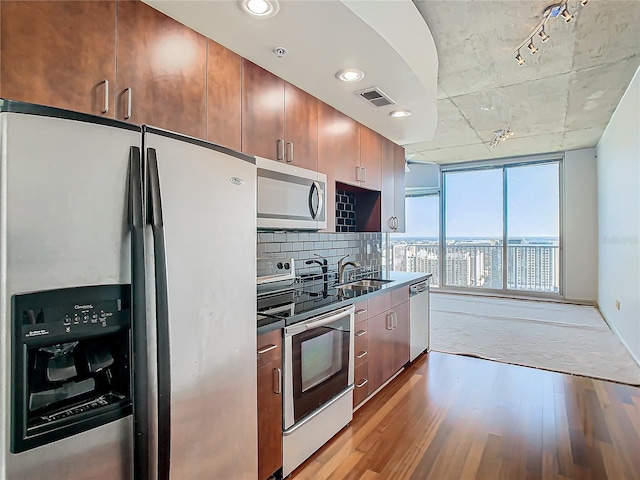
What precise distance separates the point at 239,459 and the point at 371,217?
2.65 m

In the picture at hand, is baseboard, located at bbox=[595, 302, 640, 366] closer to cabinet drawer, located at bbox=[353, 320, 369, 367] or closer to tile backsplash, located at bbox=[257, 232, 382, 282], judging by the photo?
tile backsplash, located at bbox=[257, 232, 382, 282]

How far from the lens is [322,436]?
2170 mm

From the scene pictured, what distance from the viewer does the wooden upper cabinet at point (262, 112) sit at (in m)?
2.03

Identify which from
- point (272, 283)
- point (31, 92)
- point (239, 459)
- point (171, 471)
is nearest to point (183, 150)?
point (31, 92)

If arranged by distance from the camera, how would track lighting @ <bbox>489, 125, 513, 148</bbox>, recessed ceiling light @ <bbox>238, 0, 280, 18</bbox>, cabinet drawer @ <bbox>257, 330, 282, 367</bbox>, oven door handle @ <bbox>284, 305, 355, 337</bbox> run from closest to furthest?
recessed ceiling light @ <bbox>238, 0, 280, 18</bbox>, cabinet drawer @ <bbox>257, 330, 282, 367</bbox>, oven door handle @ <bbox>284, 305, 355, 337</bbox>, track lighting @ <bbox>489, 125, 513, 148</bbox>

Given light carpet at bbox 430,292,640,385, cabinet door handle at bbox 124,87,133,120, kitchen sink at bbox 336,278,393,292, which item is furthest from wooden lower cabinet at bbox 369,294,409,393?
cabinet door handle at bbox 124,87,133,120

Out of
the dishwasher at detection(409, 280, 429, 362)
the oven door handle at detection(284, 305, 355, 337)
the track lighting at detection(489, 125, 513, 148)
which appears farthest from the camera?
the track lighting at detection(489, 125, 513, 148)

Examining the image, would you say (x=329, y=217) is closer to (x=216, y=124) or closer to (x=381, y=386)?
(x=216, y=124)

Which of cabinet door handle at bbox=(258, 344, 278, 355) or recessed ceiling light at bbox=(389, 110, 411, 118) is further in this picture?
recessed ceiling light at bbox=(389, 110, 411, 118)

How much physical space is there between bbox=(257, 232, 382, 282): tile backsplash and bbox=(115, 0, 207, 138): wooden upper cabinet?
106 cm

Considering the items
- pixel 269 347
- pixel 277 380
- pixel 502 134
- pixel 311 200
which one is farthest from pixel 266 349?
pixel 502 134

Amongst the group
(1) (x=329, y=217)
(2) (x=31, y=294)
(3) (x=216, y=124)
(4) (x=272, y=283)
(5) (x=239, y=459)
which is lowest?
(5) (x=239, y=459)

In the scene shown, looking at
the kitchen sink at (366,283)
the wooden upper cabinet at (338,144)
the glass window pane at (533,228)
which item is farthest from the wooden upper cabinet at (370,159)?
the glass window pane at (533,228)

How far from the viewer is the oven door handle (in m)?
1.89
